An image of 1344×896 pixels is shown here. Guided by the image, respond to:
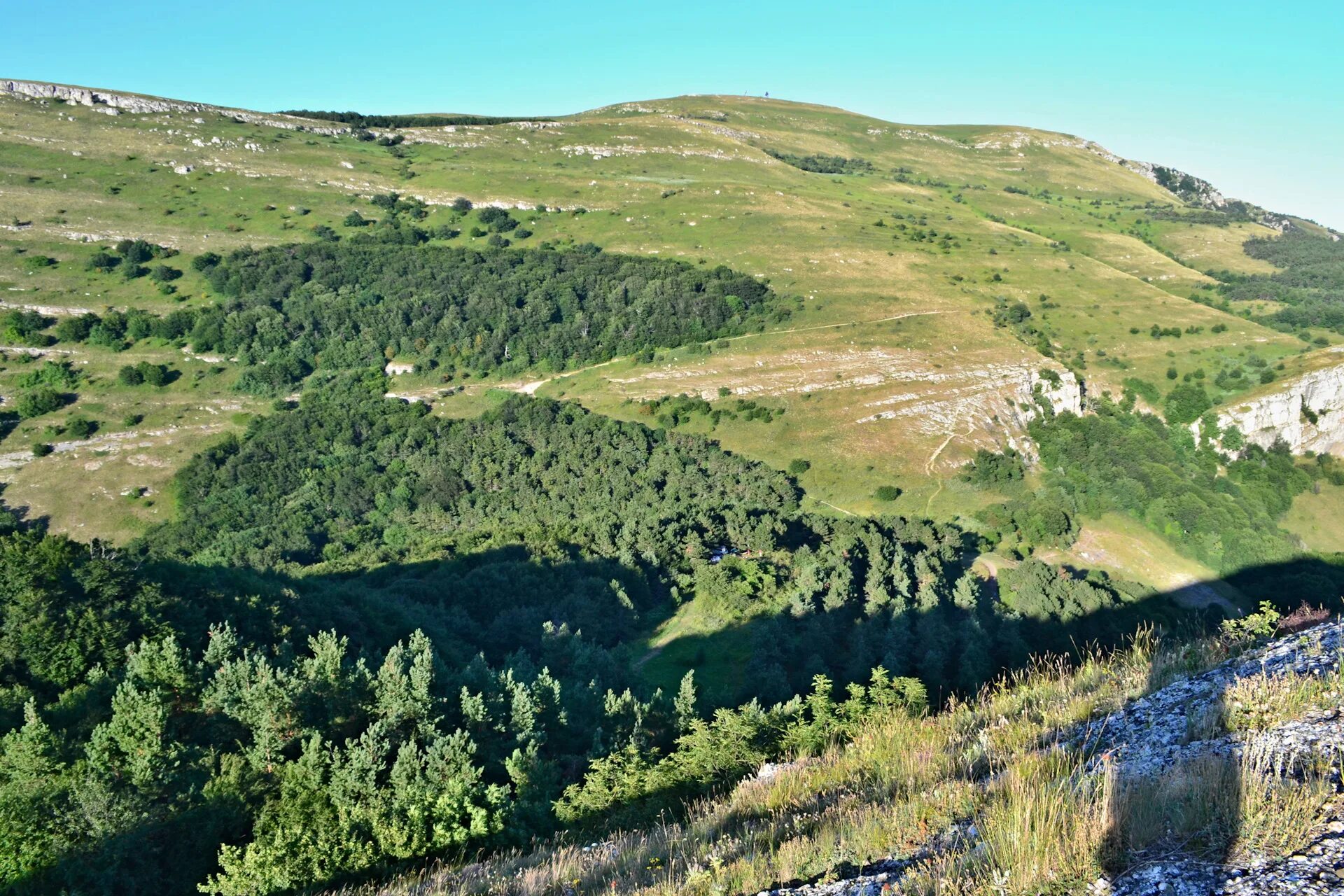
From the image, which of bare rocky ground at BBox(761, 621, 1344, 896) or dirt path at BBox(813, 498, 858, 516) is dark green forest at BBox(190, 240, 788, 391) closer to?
dirt path at BBox(813, 498, 858, 516)

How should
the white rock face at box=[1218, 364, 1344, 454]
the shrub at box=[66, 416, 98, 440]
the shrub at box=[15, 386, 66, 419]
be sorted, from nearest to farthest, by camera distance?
the shrub at box=[66, 416, 98, 440] → the shrub at box=[15, 386, 66, 419] → the white rock face at box=[1218, 364, 1344, 454]

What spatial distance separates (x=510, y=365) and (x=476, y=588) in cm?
5632

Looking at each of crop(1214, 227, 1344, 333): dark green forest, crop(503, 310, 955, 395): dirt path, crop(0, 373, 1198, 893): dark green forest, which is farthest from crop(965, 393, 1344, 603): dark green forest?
crop(1214, 227, 1344, 333): dark green forest

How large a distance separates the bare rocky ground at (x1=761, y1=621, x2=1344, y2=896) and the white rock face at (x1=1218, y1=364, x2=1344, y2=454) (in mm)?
92418

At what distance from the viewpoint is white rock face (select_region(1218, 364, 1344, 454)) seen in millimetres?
87062

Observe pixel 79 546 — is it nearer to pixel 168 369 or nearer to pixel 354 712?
pixel 354 712

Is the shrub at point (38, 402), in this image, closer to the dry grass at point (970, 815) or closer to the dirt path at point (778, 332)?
the dirt path at point (778, 332)

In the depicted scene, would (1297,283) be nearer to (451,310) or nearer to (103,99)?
(451,310)

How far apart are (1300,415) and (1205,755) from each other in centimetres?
10485

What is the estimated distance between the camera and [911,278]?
11656 centimetres

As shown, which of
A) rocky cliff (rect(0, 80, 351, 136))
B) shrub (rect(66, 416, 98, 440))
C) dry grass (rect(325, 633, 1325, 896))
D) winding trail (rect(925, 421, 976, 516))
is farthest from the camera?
rocky cliff (rect(0, 80, 351, 136))

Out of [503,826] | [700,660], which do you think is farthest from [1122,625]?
[503,826]

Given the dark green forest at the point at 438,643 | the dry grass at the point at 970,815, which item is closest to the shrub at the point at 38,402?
the dark green forest at the point at 438,643

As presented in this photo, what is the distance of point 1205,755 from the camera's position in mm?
8211
